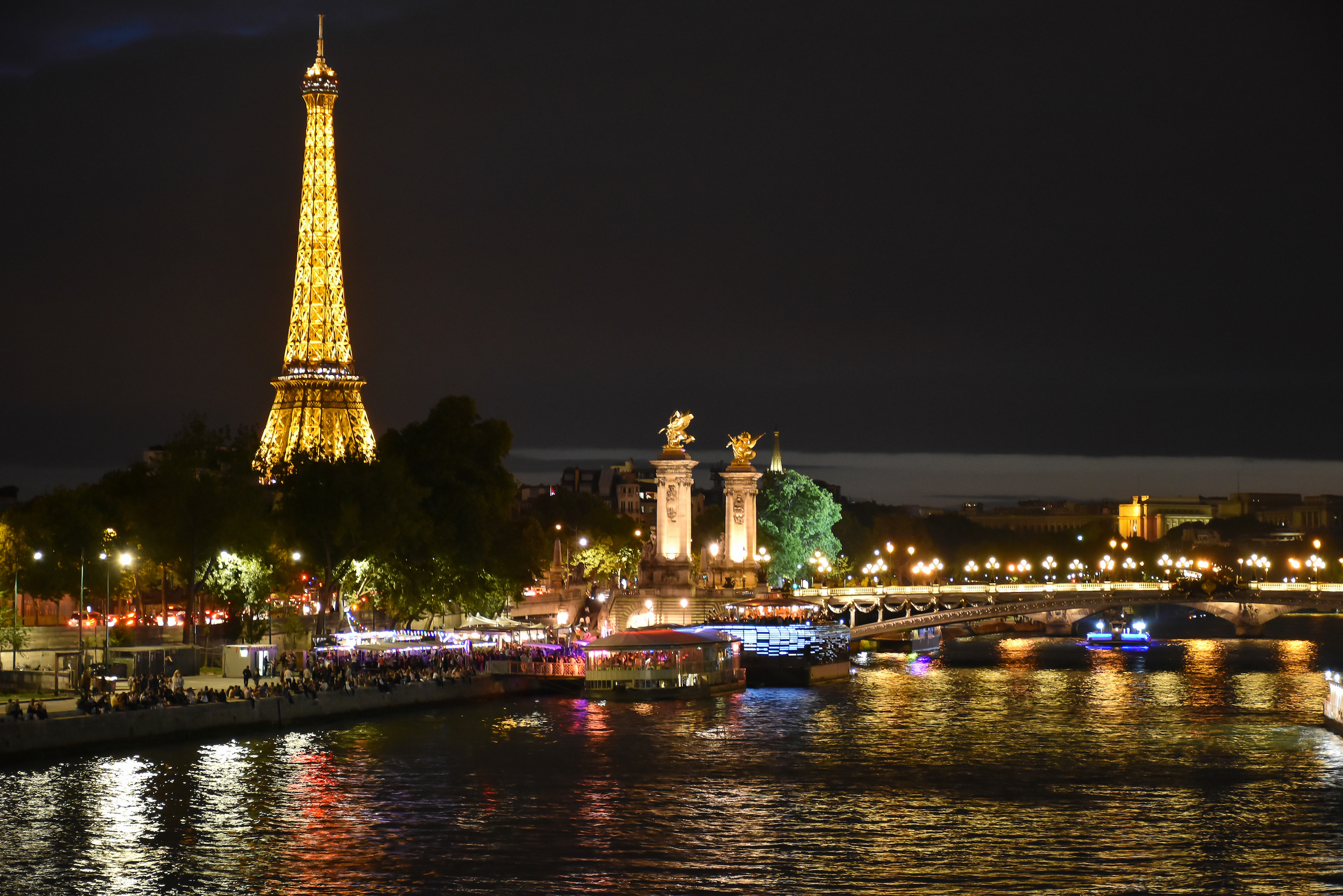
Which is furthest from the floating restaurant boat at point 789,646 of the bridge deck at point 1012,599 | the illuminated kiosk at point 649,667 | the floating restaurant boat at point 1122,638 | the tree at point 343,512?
the floating restaurant boat at point 1122,638

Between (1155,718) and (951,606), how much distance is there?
4953cm

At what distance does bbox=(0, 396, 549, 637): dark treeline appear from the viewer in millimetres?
57250

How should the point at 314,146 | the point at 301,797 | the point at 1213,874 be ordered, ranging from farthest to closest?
the point at 314,146 < the point at 301,797 < the point at 1213,874

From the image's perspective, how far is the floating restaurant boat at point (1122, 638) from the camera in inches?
Answer: 3937

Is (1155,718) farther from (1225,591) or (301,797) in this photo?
(1225,591)

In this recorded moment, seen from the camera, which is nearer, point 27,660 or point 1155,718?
point 27,660

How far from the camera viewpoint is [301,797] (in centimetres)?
3756

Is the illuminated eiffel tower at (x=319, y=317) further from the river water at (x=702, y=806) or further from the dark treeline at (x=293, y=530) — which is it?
the river water at (x=702, y=806)

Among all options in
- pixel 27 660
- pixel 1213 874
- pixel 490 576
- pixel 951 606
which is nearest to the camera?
pixel 1213 874

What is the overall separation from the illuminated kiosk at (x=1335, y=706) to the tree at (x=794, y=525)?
2346 inches

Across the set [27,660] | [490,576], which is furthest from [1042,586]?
[27,660]

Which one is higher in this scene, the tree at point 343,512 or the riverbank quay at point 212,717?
the tree at point 343,512

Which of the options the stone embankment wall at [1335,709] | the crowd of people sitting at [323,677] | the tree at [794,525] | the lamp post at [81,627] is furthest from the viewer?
the tree at [794,525]

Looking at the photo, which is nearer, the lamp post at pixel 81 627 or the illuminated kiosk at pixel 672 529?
the lamp post at pixel 81 627
